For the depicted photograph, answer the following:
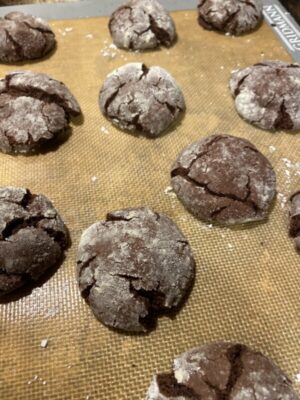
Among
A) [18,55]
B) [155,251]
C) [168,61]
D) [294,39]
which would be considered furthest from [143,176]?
[294,39]

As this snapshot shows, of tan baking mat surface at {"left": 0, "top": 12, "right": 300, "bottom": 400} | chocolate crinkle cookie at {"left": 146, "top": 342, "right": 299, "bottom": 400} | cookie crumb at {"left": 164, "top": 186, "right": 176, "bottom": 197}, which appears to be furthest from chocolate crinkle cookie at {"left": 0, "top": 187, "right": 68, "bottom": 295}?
chocolate crinkle cookie at {"left": 146, "top": 342, "right": 299, "bottom": 400}

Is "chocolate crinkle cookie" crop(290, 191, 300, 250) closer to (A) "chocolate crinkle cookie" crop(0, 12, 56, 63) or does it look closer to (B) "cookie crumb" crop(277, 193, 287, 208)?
(B) "cookie crumb" crop(277, 193, 287, 208)

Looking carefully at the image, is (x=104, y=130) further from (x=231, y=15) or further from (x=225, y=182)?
(x=231, y=15)

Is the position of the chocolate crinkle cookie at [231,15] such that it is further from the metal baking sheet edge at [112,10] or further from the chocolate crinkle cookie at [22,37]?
the chocolate crinkle cookie at [22,37]

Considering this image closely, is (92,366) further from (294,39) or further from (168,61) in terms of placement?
(294,39)

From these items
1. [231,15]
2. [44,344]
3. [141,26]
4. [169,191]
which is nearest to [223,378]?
[44,344]
